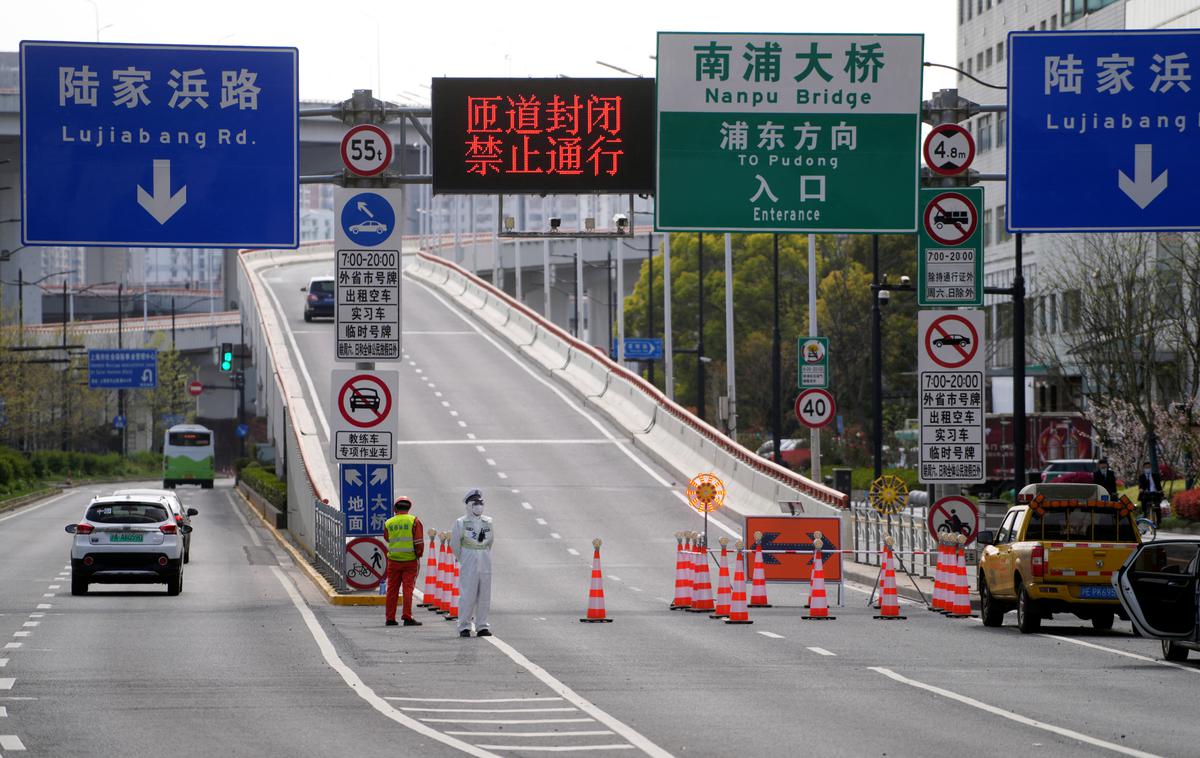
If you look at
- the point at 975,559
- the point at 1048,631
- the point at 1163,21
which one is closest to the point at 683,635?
the point at 1048,631

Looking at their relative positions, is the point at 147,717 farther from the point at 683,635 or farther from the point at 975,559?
the point at 975,559

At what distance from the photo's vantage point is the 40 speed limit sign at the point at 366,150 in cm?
2834

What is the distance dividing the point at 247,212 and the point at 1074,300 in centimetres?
3807

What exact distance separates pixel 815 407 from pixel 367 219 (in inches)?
614

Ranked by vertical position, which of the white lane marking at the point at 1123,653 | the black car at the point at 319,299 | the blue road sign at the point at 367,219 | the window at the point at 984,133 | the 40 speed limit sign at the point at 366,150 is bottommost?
the white lane marking at the point at 1123,653

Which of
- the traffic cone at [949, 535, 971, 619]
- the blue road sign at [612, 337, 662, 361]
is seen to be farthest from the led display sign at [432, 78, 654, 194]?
the blue road sign at [612, 337, 662, 361]

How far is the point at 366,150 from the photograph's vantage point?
28.4 metres

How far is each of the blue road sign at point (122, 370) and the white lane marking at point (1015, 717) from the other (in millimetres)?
79350

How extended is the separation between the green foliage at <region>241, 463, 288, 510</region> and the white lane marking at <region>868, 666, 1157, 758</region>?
36.0 m

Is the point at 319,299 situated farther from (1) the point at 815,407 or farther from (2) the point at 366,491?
(2) the point at 366,491

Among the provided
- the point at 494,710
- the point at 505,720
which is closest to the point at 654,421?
the point at 494,710

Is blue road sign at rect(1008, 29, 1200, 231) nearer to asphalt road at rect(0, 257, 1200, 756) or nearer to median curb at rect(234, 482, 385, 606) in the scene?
asphalt road at rect(0, 257, 1200, 756)

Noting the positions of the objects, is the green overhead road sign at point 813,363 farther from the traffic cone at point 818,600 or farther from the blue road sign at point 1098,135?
the traffic cone at point 818,600

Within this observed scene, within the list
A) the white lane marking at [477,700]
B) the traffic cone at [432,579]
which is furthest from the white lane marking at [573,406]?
the white lane marking at [477,700]
